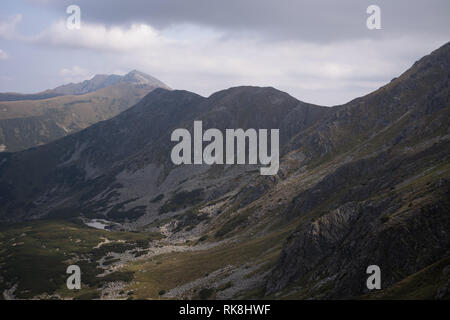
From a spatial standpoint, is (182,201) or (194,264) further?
(182,201)

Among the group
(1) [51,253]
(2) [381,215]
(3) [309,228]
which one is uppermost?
(2) [381,215]

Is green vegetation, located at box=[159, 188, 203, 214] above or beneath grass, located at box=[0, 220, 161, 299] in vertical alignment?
above

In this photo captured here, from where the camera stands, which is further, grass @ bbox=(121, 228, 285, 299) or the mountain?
grass @ bbox=(121, 228, 285, 299)

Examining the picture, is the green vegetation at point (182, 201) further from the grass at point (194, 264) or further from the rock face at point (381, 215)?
the rock face at point (381, 215)

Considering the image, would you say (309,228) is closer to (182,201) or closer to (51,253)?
(51,253)

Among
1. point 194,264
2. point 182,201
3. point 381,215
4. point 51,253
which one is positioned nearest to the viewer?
point 381,215

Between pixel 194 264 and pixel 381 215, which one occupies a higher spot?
pixel 381 215

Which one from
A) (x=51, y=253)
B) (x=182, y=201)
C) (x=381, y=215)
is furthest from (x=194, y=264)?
(x=182, y=201)

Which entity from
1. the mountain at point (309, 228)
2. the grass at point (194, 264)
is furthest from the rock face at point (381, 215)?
the grass at point (194, 264)

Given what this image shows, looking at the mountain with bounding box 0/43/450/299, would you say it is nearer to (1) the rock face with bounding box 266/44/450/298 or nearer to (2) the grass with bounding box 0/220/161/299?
(1) the rock face with bounding box 266/44/450/298

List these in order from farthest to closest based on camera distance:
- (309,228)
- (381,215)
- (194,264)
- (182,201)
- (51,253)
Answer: (182,201) → (51,253) → (194,264) → (309,228) → (381,215)

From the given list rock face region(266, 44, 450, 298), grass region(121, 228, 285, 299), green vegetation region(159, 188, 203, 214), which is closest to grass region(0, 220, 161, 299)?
grass region(121, 228, 285, 299)
